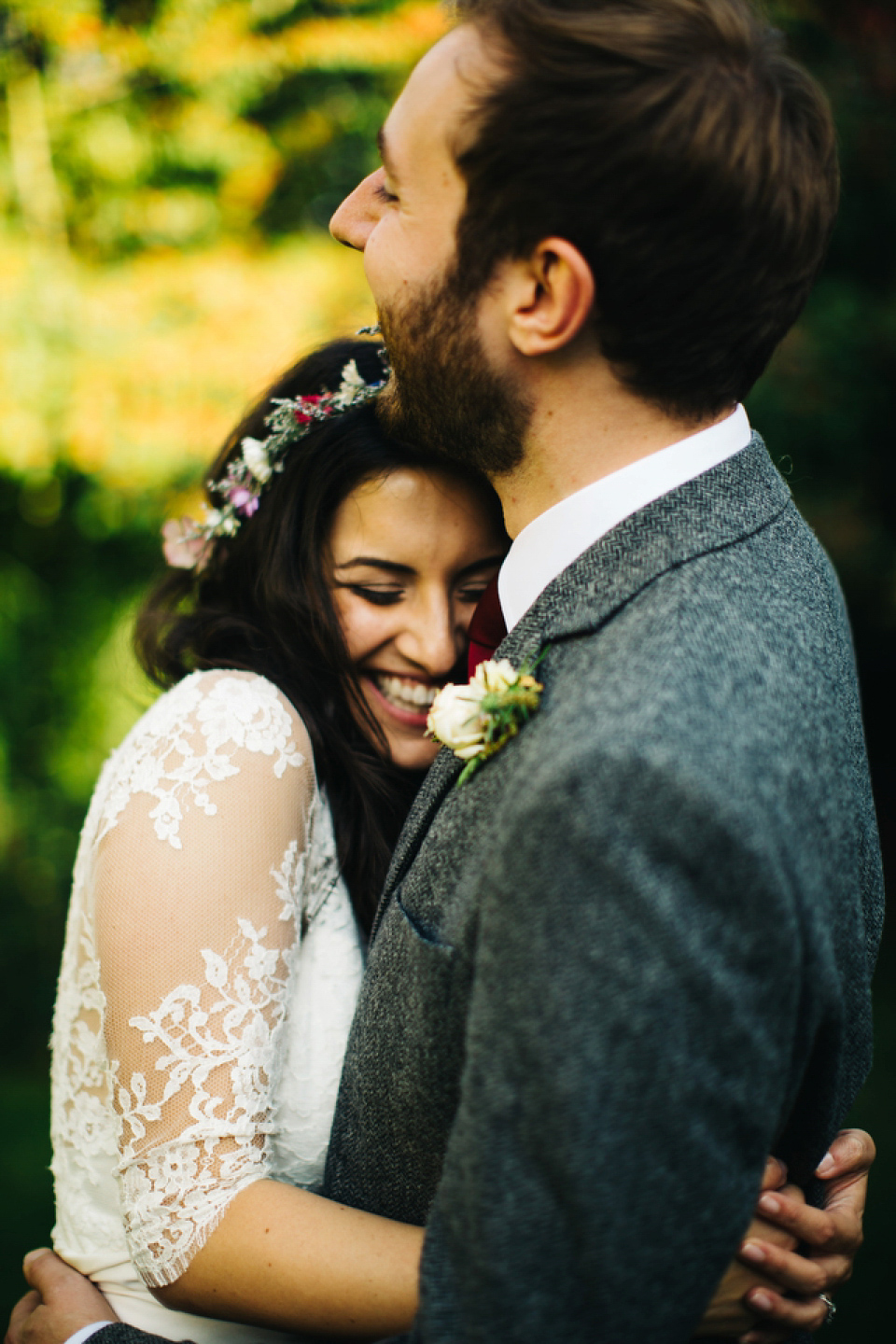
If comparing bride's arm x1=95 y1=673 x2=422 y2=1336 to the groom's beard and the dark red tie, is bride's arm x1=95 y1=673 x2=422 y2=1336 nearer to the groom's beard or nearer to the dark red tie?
the dark red tie

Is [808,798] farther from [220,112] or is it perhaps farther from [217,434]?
[220,112]

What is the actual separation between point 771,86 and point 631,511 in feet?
2.08

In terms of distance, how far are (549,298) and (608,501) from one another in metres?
0.31

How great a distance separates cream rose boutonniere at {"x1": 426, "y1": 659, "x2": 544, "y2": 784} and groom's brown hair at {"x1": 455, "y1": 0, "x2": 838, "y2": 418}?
51 cm

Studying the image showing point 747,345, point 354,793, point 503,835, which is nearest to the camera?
point 503,835

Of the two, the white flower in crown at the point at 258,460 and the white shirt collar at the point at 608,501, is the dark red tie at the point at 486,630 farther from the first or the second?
the white flower in crown at the point at 258,460

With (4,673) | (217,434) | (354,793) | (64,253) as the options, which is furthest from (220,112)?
(354,793)

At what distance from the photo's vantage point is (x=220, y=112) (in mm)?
6098

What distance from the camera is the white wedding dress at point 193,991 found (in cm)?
161

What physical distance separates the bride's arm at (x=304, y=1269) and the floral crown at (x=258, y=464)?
158 cm

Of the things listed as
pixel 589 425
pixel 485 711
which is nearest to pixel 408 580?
pixel 589 425

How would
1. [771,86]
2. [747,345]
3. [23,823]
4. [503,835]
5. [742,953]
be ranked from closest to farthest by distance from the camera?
1. [742,953]
2. [503,835]
3. [771,86]
4. [747,345]
5. [23,823]

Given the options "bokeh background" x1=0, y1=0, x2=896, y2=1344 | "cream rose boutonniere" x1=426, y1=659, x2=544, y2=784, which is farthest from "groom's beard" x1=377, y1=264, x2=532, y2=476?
"bokeh background" x1=0, y1=0, x2=896, y2=1344

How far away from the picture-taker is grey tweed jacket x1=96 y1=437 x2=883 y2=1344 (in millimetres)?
1036
